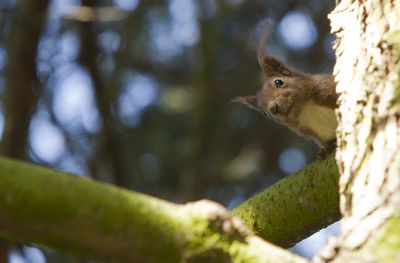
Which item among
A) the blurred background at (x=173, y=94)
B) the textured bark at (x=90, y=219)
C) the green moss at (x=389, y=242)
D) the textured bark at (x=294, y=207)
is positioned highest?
the textured bark at (x=90, y=219)

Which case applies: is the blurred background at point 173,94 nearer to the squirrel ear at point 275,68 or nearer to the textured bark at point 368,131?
the squirrel ear at point 275,68

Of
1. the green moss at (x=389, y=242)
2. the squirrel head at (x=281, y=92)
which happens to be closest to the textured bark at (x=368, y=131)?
the green moss at (x=389, y=242)

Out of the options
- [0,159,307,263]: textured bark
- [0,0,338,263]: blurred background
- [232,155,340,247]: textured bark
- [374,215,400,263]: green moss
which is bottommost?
[0,0,338,263]: blurred background

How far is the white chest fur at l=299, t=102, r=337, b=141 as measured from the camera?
8.57 ft

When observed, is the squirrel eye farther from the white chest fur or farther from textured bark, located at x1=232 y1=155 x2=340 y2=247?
textured bark, located at x1=232 y1=155 x2=340 y2=247

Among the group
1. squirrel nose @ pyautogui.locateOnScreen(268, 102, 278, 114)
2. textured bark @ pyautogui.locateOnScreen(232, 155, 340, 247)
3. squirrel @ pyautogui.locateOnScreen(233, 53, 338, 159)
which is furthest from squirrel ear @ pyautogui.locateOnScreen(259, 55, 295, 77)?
textured bark @ pyautogui.locateOnScreen(232, 155, 340, 247)

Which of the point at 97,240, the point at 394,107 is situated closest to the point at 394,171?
the point at 394,107

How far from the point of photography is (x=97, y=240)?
42.8 inches

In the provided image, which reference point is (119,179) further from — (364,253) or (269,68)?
(364,253)

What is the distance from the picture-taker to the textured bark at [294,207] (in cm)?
188

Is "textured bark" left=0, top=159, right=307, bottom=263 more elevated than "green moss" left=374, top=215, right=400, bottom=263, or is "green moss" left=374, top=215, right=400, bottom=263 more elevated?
"textured bark" left=0, top=159, right=307, bottom=263

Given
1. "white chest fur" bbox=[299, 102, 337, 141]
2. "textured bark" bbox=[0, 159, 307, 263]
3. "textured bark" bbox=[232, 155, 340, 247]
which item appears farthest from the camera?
"white chest fur" bbox=[299, 102, 337, 141]

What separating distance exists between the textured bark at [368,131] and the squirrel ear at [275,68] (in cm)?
117

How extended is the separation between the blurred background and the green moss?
2250 mm
